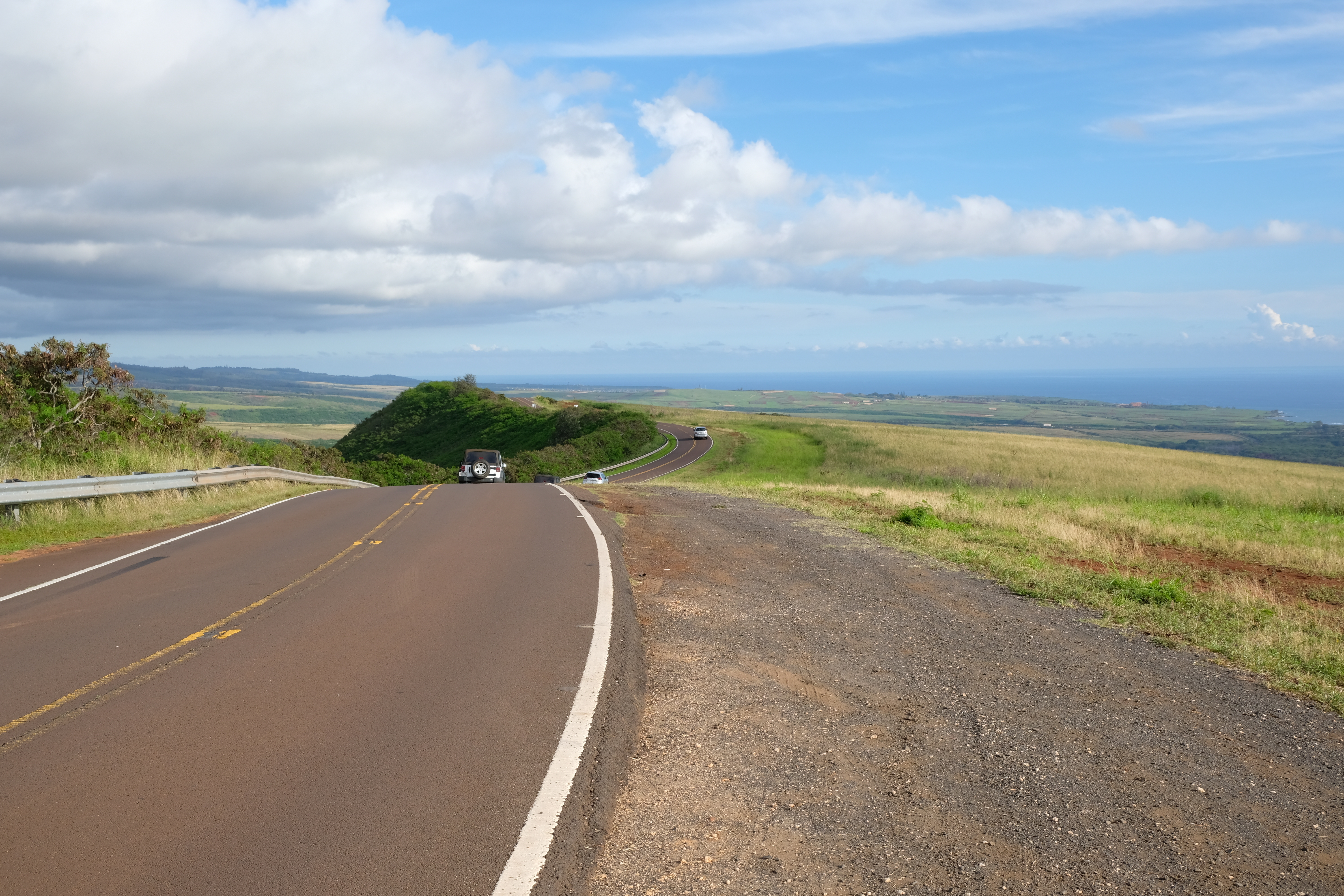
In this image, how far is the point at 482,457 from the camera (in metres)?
39.4

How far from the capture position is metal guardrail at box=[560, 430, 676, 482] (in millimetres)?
56000

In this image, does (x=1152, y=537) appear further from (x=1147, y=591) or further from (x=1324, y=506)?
(x=1324, y=506)

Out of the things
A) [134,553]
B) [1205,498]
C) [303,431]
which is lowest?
[303,431]

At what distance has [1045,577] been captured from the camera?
1151cm

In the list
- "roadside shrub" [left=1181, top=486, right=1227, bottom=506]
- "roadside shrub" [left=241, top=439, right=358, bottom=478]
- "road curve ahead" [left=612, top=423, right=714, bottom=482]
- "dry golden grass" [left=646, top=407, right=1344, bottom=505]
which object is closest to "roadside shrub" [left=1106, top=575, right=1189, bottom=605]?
"roadside shrub" [left=1181, top=486, right=1227, bottom=506]

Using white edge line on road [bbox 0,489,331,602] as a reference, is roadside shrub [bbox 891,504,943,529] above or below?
above

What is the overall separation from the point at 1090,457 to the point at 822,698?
53598 millimetres

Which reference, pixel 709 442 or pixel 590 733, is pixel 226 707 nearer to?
pixel 590 733

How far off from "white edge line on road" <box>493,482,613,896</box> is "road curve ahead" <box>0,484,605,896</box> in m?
0.06

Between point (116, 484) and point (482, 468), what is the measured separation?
69.8 ft

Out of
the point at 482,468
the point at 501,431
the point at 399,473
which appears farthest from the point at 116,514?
the point at 501,431

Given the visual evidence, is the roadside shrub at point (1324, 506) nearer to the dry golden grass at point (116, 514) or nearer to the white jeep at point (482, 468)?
the white jeep at point (482, 468)

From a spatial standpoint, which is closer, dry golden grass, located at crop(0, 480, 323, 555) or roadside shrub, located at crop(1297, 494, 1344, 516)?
dry golden grass, located at crop(0, 480, 323, 555)

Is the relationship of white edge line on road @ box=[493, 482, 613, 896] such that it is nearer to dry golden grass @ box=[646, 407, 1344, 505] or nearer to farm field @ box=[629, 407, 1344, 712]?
farm field @ box=[629, 407, 1344, 712]
